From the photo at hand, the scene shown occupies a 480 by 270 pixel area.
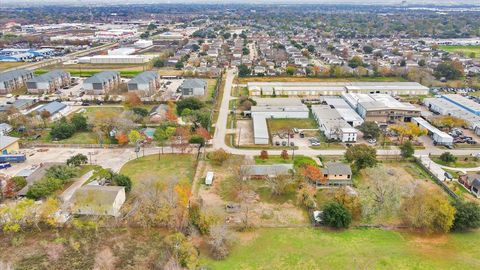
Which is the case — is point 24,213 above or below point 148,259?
above

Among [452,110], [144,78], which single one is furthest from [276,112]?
[144,78]

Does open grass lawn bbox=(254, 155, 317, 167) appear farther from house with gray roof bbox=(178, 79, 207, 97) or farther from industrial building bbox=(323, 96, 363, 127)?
house with gray roof bbox=(178, 79, 207, 97)

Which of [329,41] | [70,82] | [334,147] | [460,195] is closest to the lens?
[460,195]

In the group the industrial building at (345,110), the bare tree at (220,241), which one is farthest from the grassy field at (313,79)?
the bare tree at (220,241)

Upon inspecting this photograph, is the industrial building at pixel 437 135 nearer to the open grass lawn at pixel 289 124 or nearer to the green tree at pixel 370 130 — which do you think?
the green tree at pixel 370 130

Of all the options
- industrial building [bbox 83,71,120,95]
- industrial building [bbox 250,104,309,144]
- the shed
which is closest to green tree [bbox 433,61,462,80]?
industrial building [bbox 250,104,309,144]

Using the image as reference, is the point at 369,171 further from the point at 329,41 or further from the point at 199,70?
the point at 329,41

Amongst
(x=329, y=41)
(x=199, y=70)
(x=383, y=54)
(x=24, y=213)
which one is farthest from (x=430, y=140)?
(x=329, y=41)
